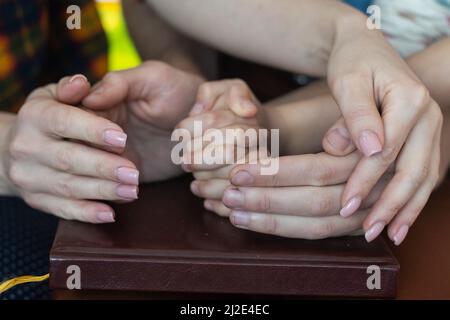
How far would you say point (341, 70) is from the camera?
681mm

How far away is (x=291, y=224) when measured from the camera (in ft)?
2.11

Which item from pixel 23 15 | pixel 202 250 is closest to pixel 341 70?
pixel 202 250

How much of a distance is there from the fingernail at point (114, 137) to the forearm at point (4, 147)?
15 cm

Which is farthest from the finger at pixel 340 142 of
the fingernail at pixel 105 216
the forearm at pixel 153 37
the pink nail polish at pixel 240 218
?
the forearm at pixel 153 37

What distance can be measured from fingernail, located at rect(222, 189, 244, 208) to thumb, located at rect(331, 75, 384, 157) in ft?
0.37

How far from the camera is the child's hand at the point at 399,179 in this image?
633 mm

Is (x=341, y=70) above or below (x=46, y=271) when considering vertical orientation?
above

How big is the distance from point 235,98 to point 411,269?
0.25m

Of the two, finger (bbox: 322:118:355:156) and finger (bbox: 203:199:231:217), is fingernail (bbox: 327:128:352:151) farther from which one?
finger (bbox: 203:199:231:217)

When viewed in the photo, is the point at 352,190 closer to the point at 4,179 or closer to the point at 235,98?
the point at 235,98

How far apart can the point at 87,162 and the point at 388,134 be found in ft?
0.91

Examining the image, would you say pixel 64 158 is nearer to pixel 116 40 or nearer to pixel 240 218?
pixel 240 218

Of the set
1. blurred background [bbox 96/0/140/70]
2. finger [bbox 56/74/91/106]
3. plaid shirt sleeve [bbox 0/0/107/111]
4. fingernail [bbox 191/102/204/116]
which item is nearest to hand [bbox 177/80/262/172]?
fingernail [bbox 191/102/204/116]
